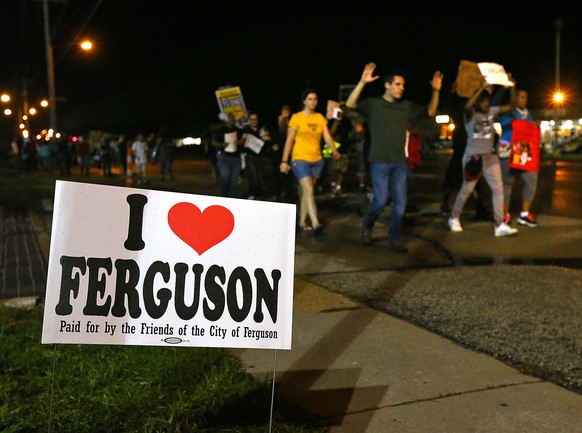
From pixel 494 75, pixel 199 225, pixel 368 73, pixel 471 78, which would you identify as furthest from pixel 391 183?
pixel 199 225

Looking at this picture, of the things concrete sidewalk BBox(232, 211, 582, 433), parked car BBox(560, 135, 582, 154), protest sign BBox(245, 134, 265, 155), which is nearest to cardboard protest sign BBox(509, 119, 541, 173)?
concrete sidewalk BBox(232, 211, 582, 433)

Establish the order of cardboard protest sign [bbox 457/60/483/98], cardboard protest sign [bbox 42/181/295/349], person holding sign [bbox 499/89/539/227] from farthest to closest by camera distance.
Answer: person holding sign [bbox 499/89/539/227] < cardboard protest sign [bbox 457/60/483/98] < cardboard protest sign [bbox 42/181/295/349]

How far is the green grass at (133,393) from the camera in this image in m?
3.81

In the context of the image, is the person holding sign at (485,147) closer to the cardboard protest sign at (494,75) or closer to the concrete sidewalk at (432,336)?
the cardboard protest sign at (494,75)

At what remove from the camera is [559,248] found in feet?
28.8

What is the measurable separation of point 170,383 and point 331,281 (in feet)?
10.0

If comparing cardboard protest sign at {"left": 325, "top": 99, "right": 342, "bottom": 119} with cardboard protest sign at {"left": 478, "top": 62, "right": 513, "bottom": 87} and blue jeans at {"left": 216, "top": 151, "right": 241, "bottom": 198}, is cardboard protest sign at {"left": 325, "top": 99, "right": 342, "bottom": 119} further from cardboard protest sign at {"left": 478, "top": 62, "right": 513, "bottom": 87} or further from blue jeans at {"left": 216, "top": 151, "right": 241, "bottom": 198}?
blue jeans at {"left": 216, "top": 151, "right": 241, "bottom": 198}

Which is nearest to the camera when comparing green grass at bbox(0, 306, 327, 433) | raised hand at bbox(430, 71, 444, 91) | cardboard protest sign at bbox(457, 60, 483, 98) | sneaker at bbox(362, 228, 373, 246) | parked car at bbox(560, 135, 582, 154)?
green grass at bbox(0, 306, 327, 433)

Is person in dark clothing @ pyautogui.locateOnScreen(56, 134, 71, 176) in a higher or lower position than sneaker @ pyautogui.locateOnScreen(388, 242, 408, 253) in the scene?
higher

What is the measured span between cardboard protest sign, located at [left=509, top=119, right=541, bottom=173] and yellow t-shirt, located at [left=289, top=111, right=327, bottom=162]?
2.47 metres

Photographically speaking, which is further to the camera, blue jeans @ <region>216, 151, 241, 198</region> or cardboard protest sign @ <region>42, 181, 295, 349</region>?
blue jeans @ <region>216, 151, 241, 198</region>

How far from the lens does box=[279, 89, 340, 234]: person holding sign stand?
31.9ft

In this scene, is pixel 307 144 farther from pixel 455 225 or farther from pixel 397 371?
pixel 397 371

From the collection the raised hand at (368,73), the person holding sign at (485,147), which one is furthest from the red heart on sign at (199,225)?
the person holding sign at (485,147)
